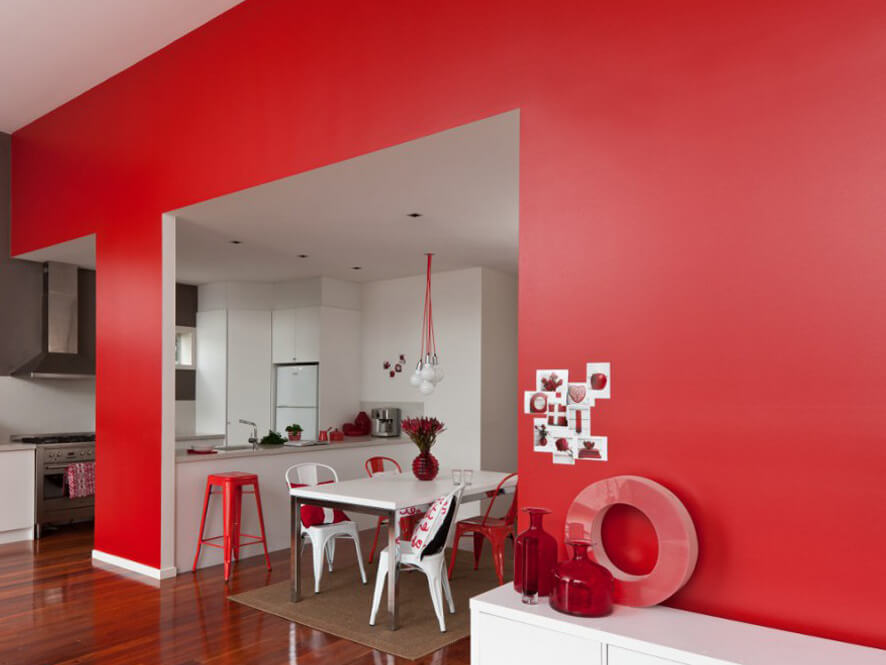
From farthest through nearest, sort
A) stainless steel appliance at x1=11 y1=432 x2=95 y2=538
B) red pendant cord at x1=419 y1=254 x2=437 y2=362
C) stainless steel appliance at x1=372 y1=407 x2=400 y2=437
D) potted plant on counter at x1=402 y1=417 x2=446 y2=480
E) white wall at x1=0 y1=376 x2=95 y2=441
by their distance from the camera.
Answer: stainless steel appliance at x1=372 y1=407 x2=400 y2=437
red pendant cord at x1=419 y1=254 x2=437 y2=362
white wall at x1=0 y1=376 x2=95 y2=441
stainless steel appliance at x1=11 y1=432 x2=95 y2=538
potted plant on counter at x1=402 y1=417 x2=446 y2=480

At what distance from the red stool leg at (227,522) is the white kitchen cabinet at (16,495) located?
2392mm

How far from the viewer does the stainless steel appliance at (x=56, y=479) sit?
6125 mm

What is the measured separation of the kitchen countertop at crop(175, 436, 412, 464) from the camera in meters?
5.18

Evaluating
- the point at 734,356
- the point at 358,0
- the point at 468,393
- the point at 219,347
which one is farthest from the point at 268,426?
the point at 734,356

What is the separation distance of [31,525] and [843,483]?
651cm

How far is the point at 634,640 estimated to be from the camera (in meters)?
2.00

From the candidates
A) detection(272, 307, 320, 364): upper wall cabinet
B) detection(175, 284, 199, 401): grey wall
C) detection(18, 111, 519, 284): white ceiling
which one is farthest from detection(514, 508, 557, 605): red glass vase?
detection(175, 284, 199, 401): grey wall

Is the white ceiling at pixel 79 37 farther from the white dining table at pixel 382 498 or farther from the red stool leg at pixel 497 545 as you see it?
the red stool leg at pixel 497 545

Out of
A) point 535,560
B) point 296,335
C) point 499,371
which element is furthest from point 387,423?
point 535,560

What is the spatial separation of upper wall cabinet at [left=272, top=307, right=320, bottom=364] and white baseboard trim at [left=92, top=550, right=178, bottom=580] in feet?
9.96

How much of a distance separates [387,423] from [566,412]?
5.11 metres

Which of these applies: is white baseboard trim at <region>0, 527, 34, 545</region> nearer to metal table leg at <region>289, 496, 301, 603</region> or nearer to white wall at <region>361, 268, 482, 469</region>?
metal table leg at <region>289, 496, 301, 603</region>

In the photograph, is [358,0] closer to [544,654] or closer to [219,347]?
[544,654]

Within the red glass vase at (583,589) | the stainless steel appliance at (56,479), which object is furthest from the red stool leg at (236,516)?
the red glass vase at (583,589)
